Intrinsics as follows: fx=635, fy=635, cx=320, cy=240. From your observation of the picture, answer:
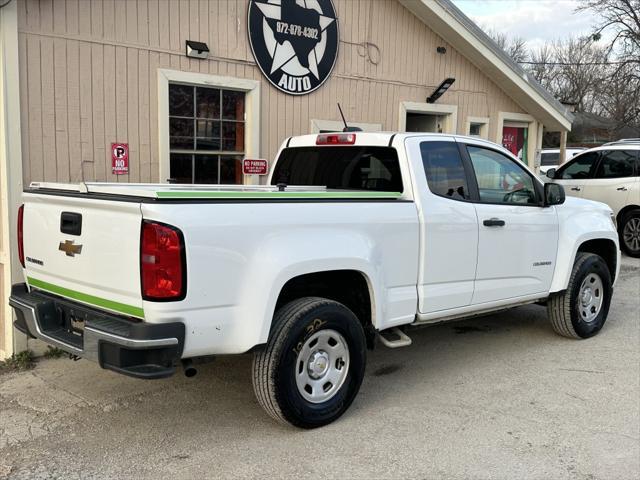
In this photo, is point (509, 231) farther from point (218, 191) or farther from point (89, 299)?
point (89, 299)

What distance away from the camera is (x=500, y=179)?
17.5 ft

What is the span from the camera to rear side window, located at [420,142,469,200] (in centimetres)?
477

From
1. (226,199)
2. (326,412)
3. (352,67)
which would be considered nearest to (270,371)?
(326,412)

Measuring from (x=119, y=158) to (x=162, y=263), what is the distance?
3.19 m

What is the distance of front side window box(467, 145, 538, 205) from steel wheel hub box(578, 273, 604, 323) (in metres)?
1.16

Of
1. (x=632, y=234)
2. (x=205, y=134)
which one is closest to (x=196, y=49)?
(x=205, y=134)

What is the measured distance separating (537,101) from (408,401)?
739cm

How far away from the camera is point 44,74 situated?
18.2 ft

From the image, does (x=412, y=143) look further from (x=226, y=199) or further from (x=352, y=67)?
(x=352, y=67)

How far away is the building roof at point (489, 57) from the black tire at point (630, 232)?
1.90 meters

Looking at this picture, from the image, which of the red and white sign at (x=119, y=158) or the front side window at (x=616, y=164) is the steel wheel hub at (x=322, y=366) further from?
the front side window at (x=616, y=164)

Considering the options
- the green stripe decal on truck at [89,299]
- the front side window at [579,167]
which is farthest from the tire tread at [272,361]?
the front side window at [579,167]

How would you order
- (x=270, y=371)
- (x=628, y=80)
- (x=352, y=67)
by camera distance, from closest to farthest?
(x=270, y=371) → (x=352, y=67) → (x=628, y=80)

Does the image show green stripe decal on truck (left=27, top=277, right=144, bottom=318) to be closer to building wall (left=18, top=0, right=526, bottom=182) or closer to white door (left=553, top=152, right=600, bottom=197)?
building wall (left=18, top=0, right=526, bottom=182)
